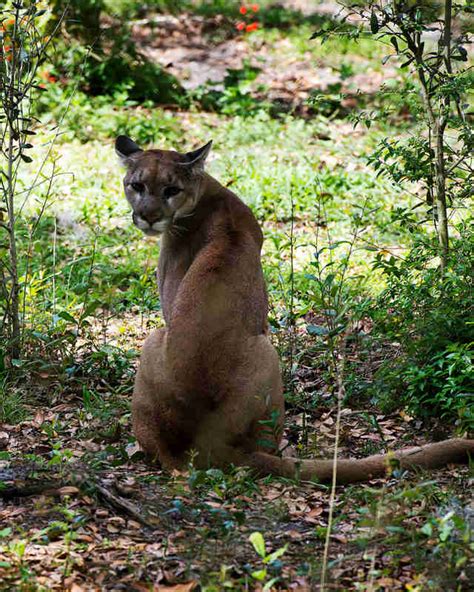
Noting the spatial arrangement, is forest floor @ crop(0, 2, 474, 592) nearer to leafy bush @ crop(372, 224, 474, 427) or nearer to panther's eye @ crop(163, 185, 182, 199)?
leafy bush @ crop(372, 224, 474, 427)

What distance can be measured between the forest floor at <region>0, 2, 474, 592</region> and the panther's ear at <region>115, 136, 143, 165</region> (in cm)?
117

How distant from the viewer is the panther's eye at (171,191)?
6.20 m

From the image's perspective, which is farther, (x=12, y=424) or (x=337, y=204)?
(x=337, y=204)

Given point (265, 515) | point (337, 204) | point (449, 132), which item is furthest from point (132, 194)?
point (449, 132)

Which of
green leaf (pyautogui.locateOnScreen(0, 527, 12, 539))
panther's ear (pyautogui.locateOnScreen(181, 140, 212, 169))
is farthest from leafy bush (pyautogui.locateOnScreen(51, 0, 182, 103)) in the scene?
green leaf (pyautogui.locateOnScreen(0, 527, 12, 539))

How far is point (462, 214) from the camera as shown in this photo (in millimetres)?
8953

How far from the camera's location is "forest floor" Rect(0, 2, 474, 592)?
13.9ft

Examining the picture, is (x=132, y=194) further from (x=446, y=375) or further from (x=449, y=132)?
(x=449, y=132)

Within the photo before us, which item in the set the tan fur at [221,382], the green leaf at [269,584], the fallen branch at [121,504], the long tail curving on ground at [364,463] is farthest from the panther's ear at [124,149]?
the green leaf at [269,584]

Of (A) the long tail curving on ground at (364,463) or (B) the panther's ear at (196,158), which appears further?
(B) the panther's ear at (196,158)

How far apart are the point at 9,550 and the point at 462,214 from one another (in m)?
5.93

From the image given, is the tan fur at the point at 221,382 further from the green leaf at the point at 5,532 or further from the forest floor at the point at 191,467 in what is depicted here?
the green leaf at the point at 5,532

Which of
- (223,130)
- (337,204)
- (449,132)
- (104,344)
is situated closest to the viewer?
(104,344)

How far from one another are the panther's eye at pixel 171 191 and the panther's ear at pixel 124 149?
0.54m
